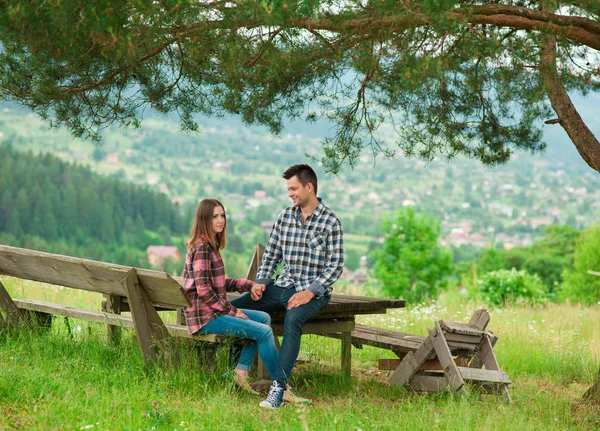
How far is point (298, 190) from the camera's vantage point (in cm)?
514

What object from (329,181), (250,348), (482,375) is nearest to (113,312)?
(250,348)

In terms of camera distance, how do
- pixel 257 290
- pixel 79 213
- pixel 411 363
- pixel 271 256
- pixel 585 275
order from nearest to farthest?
pixel 257 290, pixel 271 256, pixel 411 363, pixel 585 275, pixel 79 213

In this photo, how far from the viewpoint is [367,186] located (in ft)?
334

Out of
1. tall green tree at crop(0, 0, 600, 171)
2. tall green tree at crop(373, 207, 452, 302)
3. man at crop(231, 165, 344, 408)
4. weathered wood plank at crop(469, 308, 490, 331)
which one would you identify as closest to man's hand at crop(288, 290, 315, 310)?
man at crop(231, 165, 344, 408)

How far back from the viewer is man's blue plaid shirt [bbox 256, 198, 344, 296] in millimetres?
5148

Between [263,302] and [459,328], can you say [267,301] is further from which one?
[459,328]

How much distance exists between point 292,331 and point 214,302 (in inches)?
21.0

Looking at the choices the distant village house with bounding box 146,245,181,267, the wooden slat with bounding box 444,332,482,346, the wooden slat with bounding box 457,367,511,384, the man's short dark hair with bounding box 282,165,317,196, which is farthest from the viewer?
the distant village house with bounding box 146,245,181,267

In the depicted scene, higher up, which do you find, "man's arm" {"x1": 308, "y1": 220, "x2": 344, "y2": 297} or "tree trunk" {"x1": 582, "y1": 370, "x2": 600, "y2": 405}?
"man's arm" {"x1": 308, "y1": 220, "x2": 344, "y2": 297}

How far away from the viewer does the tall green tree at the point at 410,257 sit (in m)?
37.4

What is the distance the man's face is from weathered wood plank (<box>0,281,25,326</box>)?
2.55 m

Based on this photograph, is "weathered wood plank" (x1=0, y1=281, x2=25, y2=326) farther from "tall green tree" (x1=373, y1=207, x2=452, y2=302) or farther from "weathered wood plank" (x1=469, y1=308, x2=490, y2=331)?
"tall green tree" (x1=373, y1=207, x2=452, y2=302)

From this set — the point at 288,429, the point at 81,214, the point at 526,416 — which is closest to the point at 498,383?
the point at 526,416

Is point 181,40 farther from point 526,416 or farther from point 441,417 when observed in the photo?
point 526,416
